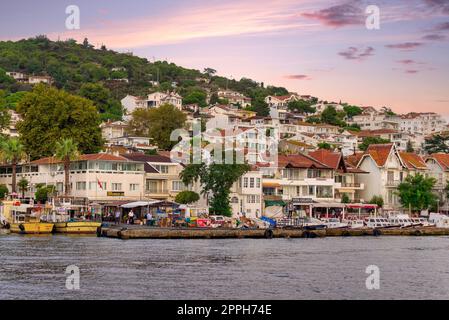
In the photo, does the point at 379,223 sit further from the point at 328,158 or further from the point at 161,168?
the point at 161,168

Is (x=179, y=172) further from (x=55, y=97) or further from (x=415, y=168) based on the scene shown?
(x=415, y=168)

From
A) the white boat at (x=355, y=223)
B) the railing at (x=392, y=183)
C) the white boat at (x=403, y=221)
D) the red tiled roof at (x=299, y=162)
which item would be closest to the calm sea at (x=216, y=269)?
the white boat at (x=355, y=223)

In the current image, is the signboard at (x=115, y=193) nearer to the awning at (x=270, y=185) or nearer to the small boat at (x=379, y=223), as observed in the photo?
the awning at (x=270, y=185)

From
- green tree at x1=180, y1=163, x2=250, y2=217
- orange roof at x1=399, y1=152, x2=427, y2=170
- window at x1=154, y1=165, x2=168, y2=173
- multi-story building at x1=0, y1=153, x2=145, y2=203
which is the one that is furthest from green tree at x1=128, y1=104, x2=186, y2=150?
green tree at x1=180, y1=163, x2=250, y2=217

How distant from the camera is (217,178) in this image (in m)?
91.1

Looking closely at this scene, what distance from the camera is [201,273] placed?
164ft

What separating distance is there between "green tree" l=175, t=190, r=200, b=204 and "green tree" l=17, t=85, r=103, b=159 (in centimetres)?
2014

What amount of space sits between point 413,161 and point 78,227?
55020 mm

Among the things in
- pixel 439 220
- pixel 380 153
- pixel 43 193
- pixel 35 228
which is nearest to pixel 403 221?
pixel 439 220

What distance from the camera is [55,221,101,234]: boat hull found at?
81975mm

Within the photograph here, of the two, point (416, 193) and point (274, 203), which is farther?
point (416, 193)

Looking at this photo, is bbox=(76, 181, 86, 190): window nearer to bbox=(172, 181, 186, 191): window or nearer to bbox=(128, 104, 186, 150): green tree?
bbox=(172, 181, 186, 191): window

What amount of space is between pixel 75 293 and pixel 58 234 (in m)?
41.1

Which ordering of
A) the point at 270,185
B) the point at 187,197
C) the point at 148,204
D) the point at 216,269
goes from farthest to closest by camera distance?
the point at 270,185 → the point at 187,197 → the point at 148,204 → the point at 216,269
